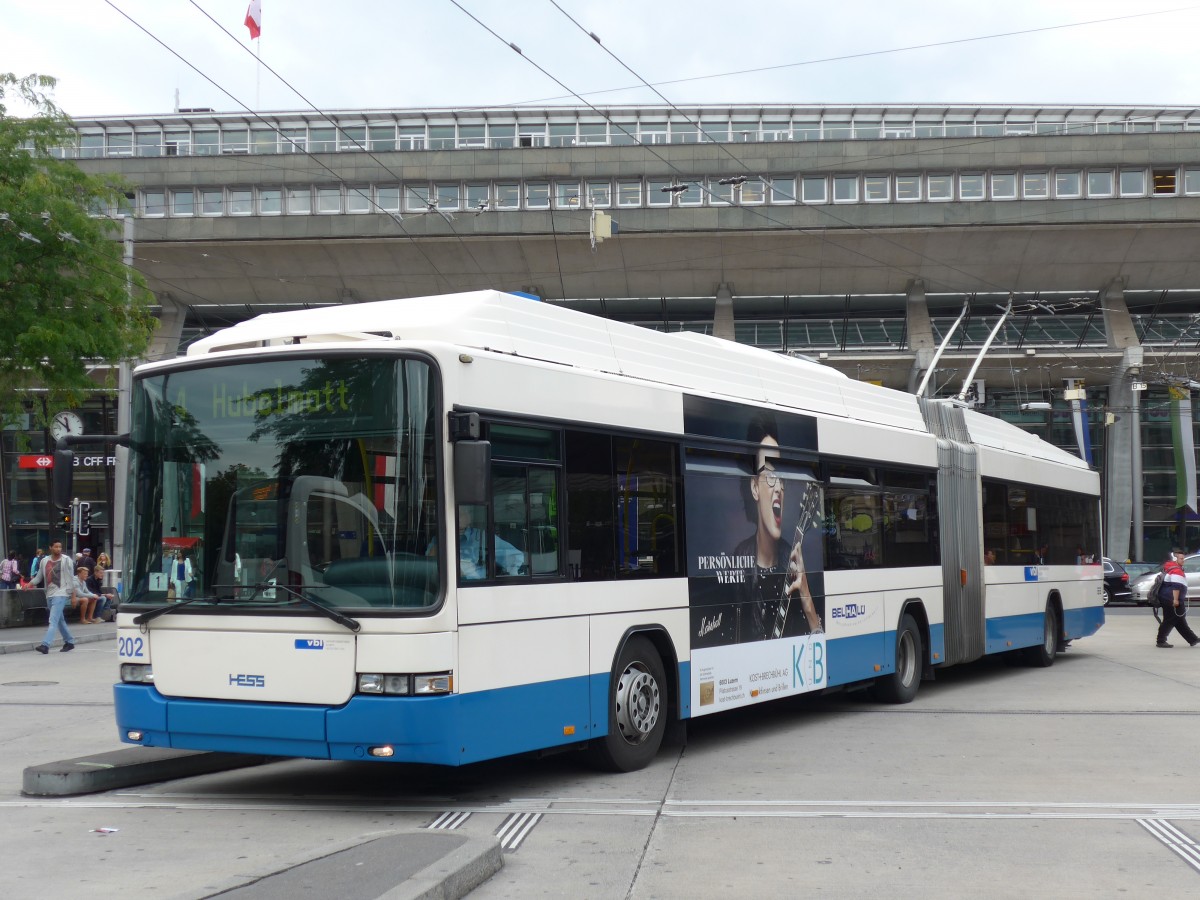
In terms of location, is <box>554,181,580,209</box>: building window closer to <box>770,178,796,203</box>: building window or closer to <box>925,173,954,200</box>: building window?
<box>770,178,796,203</box>: building window

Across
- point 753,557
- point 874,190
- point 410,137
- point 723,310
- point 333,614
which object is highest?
point 410,137

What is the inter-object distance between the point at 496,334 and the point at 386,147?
4070 centimetres

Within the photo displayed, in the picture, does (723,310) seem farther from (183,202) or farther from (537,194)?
(183,202)

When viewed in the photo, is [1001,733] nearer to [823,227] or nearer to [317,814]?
[317,814]

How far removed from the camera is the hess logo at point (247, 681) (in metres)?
7.81

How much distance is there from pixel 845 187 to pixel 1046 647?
27.4 meters

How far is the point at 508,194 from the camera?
4384 cm

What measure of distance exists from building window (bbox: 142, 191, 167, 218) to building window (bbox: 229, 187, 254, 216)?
2470mm

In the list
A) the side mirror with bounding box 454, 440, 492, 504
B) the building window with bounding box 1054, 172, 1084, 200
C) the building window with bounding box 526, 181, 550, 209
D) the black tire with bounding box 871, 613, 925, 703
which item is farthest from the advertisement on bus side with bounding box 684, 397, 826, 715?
the building window with bounding box 1054, 172, 1084, 200

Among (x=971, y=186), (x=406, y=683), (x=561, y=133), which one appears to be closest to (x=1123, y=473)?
(x=971, y=186)

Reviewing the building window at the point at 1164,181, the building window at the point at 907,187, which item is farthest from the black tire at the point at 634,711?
the building window at the point at 1164,181

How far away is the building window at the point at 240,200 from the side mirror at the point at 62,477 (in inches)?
1462

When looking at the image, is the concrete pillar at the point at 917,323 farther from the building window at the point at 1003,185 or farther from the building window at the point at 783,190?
the building window at the point at 783,190

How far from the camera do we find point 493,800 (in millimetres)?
8500
